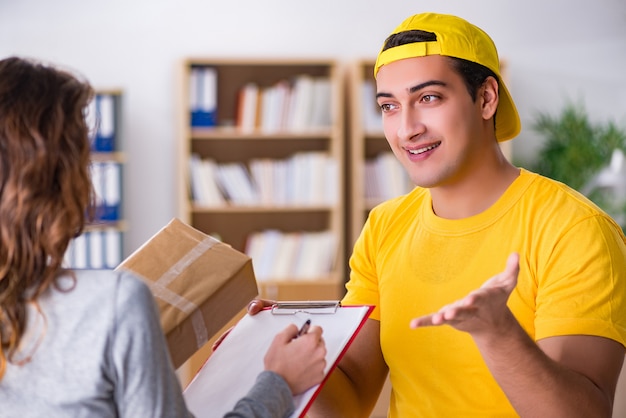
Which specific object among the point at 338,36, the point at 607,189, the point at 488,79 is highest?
the point at 338,36

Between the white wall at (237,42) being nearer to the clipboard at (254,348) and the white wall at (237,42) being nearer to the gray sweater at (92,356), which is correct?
the clipboard at (254,348)

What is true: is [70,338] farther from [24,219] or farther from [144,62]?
[144,62]

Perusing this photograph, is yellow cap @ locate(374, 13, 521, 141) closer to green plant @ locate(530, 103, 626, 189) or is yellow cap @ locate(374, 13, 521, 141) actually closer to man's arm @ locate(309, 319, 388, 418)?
man's arm @ locate(309, 319, 388, 418)

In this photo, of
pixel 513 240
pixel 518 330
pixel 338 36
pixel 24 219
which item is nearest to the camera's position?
pixel 24 219

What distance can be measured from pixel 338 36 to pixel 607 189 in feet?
6.32

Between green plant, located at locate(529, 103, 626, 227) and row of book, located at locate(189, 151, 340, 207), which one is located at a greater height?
green plant, located at locate(529, 103, 626, 227)

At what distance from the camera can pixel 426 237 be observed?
171 centimetres

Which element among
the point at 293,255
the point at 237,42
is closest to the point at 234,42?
the point at 237,42

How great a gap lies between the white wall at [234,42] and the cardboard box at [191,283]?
403cm

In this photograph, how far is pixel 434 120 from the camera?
165 centimetres

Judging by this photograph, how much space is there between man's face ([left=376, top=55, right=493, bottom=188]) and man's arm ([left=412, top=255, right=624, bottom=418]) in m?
0.40

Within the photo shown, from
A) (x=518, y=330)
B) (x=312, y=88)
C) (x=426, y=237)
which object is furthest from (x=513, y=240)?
(x=312, y=88)

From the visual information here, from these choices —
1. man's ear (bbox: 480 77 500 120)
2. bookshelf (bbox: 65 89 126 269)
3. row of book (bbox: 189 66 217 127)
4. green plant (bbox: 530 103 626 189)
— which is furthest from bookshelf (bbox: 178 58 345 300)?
man's ear (bbox: 480 77 500 120)

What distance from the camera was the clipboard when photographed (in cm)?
142
